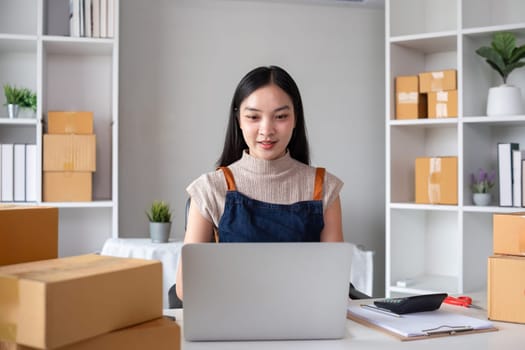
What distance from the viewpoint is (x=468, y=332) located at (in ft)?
4.44

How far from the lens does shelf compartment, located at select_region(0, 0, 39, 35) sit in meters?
3.45

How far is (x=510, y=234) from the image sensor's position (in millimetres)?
1512

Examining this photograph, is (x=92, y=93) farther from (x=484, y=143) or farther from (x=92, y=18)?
(x=484, y=143)

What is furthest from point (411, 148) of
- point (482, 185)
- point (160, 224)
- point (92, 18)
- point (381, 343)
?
point (381, 343)

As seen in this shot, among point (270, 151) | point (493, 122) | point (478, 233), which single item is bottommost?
point (478, 233)

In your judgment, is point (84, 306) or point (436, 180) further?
point (436, 180)

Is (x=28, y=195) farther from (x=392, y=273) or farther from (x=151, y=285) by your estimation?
(x=151, y=285)

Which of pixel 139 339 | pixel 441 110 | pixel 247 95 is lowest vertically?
pixel 139 339

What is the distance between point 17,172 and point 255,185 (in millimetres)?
1745

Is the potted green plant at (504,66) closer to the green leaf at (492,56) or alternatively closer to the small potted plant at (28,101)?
the green leaf at (492,56)

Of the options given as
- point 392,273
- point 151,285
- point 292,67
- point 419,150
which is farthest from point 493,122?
point 151,285

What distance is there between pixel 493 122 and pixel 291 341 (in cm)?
231

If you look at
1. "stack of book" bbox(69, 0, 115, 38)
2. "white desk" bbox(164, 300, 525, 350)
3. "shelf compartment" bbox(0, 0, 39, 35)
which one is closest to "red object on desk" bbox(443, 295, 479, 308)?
"white desk" bbox(164, 300, 525, 350)

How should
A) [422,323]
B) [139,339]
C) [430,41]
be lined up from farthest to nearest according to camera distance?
[430,41] < [422,323] < [139,339]
